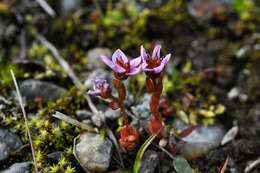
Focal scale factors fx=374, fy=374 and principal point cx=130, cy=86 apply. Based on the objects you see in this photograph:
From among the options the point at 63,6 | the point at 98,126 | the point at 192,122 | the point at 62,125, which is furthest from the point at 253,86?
the point at 63,6

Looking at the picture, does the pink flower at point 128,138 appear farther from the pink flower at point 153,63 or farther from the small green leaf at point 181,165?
the pink flower at point 153,63

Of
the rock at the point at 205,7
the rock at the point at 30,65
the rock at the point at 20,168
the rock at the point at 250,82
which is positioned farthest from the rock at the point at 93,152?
the rock at the point at 205,7

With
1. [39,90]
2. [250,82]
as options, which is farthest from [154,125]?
[250,82]

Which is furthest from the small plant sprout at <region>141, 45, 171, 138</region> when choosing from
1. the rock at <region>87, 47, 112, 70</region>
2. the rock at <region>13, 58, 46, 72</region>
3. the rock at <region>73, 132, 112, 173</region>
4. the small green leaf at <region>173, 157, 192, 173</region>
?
the rock at <region>13, 58, 46, 72</region>

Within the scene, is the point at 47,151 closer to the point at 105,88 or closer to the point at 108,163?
the point at 108,163

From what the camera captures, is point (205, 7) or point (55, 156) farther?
point (205, 7)

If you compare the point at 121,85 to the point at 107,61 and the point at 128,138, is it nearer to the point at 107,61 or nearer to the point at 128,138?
the point at 107,61
